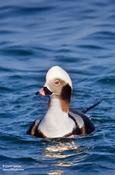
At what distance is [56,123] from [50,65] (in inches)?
174

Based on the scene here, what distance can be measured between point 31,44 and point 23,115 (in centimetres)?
487

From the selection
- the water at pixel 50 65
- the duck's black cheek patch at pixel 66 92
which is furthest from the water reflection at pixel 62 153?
the duck's black cheek patch at pixel 66 92

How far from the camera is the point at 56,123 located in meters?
10.3

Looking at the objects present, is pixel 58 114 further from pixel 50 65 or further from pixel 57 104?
pixel 50 65

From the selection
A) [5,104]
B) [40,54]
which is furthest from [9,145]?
[40,54]

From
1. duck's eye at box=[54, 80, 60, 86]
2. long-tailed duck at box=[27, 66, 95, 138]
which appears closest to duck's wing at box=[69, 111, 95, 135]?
long-tailed duck at box=[27, 66, 95, 138]

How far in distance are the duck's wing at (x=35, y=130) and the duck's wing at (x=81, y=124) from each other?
41cm

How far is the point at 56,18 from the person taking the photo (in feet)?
60.0

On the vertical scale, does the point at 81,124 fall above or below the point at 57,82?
below

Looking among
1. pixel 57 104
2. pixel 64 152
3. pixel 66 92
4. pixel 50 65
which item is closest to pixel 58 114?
pixel 57 104

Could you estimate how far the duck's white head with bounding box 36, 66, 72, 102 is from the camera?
10203mm

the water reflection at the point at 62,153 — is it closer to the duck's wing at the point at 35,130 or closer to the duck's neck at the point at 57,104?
the duck's wing at the point at 35,130

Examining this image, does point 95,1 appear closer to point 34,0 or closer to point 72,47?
point 34,0

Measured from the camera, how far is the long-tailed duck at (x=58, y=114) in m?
10.2
